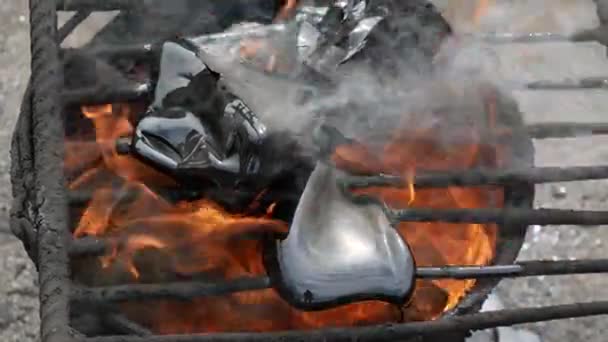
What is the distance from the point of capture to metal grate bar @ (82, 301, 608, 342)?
2.59 ft

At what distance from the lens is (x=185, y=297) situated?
2.73 feet

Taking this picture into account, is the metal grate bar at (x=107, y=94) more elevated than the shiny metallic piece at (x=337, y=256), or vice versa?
the metal grate bar at (x=107, y=94)

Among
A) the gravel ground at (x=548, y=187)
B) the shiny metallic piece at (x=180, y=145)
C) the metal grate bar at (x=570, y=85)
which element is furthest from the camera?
the gravel ground at (x=548, y=187)

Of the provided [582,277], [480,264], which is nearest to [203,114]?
[480,264]

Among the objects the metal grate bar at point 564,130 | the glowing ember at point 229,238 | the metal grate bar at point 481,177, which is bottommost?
the glowing ember at point 229,238

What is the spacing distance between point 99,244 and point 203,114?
177 mm

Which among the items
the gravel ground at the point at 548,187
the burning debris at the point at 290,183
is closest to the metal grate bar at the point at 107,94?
the burning debris at the point at 290,183

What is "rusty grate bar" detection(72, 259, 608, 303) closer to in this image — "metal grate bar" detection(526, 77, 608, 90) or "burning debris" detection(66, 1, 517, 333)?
"burning debris" detection(66, 1, 517, 333)

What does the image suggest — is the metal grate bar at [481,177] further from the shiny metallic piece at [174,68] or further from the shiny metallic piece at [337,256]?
the shiny metallic piece at [174,68]

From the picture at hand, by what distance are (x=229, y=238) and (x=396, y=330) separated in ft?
0.62

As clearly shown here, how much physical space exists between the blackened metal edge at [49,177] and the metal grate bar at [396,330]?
1.9 inches

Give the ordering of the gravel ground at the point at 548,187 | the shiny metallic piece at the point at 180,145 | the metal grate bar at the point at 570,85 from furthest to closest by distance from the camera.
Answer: the gravel ground at the point at 548,187, the metal grate bar at the point at 570,85, the shiny metallic piece at the point at 180,145

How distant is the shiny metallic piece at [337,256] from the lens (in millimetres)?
841

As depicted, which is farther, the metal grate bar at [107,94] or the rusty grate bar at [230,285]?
the metal grate bar at [107,94]
